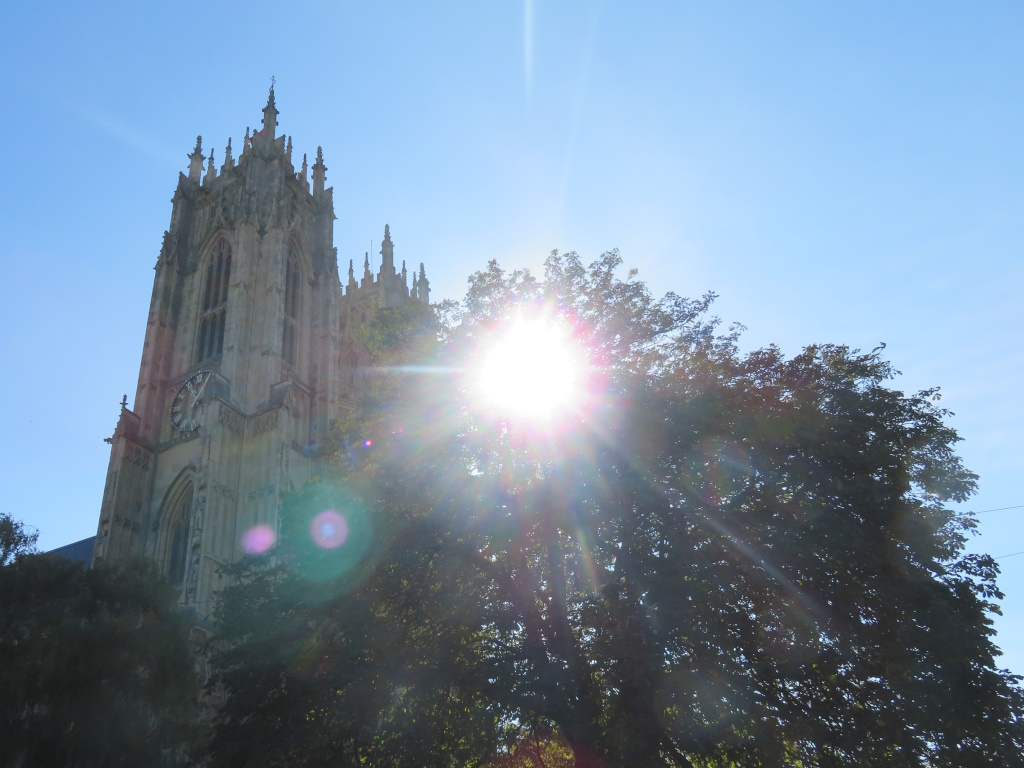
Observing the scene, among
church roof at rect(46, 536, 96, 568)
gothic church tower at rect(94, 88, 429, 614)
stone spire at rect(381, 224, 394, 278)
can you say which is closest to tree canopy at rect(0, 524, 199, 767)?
gothic church tower at rect(94, 88, 429, 614)

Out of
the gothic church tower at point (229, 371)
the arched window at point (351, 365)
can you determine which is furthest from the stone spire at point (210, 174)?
the arched window at point (351, 365)

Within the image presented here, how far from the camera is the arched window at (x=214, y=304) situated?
34.6m

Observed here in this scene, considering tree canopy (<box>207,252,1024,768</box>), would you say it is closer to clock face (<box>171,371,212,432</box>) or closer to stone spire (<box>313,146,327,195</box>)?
clock face (<box>171,371,212,432</box>)

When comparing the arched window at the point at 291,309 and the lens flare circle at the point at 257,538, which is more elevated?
the arched window at the point at 291,309

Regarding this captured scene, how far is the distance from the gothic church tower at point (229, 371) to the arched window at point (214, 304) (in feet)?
0.22

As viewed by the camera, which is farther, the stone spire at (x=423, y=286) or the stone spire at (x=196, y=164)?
the stone spire at (x=423, y=286)

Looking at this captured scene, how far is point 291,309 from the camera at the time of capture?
37.0 m

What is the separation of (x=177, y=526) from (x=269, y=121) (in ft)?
76.3

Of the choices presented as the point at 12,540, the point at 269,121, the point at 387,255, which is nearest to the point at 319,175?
the point at 269,121

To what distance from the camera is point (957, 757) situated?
9617mm

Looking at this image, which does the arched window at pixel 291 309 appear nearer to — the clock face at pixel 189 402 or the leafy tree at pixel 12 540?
the clock face at pixel 189 402

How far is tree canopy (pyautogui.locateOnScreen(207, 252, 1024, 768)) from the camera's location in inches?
415

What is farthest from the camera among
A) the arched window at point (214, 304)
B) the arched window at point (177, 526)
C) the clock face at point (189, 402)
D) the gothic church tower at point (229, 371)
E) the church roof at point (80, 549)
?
the church roof at point (80, 549)

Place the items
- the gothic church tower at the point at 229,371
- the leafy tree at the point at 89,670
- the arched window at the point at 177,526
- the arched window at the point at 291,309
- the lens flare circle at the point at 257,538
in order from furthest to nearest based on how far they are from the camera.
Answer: the arched window at the point at 291,309 → the arched window at the point at 177,526 → the gothic church tower at the point at 229,371 → the lens flare circle at the point at 257,538 → the leafy tree at the point at 89,670
